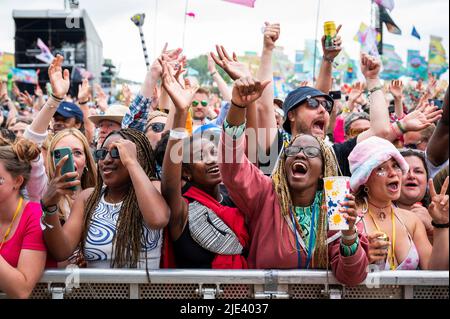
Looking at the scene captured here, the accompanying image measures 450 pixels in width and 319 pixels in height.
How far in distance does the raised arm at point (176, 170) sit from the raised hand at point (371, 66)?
1.53m

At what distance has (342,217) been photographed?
2652 mm

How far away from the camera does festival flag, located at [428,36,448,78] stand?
85.6ft

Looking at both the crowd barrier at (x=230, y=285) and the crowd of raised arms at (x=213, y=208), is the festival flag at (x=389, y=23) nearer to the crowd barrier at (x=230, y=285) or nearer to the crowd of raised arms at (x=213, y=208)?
the crowd of raised arms at (x=213, y=208)

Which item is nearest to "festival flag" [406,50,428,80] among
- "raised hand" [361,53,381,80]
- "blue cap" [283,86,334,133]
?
"raised hand" [361,53,381,80]

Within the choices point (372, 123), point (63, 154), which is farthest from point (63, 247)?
point (372, 123)

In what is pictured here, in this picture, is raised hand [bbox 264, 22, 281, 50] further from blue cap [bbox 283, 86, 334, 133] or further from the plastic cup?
the plastic cup

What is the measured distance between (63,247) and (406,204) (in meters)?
2.30

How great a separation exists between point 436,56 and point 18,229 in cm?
2589

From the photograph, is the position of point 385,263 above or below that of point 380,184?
below

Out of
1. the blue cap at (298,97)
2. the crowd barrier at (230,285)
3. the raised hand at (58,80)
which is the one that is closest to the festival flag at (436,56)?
the blue cap at (298,97)

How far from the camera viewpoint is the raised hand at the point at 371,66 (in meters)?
4.12

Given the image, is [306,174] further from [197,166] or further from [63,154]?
[63,154]

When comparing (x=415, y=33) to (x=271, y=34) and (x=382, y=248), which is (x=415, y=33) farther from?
(x=382, y=248)
